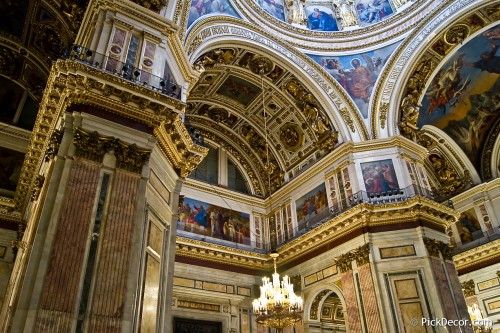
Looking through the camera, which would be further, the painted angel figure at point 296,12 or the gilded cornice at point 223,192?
the painted angel figure at point 296,12

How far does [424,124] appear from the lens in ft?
51.1

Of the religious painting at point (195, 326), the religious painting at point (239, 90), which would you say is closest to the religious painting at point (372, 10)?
the religious painting at point (239, 90)

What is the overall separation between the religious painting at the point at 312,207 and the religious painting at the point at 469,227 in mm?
6802

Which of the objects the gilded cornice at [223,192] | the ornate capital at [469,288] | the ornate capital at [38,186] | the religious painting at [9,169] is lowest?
the ornate capital at [469,288]

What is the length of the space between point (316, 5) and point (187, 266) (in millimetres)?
11653

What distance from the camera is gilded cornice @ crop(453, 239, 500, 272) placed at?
1471 cm

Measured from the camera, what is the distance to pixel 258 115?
51.5 ft

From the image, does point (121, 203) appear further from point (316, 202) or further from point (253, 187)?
point (253, 187)

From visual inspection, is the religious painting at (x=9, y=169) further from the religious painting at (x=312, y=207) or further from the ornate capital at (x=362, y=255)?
the ornate capital at (x=362, y=255)

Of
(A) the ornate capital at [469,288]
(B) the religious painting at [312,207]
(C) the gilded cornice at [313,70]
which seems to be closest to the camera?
(C) the gilded cornice at [313,70]

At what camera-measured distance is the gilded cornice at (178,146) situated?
Result: 793cm

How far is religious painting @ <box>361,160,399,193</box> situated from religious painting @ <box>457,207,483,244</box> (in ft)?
19.3

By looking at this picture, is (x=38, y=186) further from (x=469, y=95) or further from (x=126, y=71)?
(x=469, y=95)

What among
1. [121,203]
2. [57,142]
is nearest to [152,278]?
[121,203]
